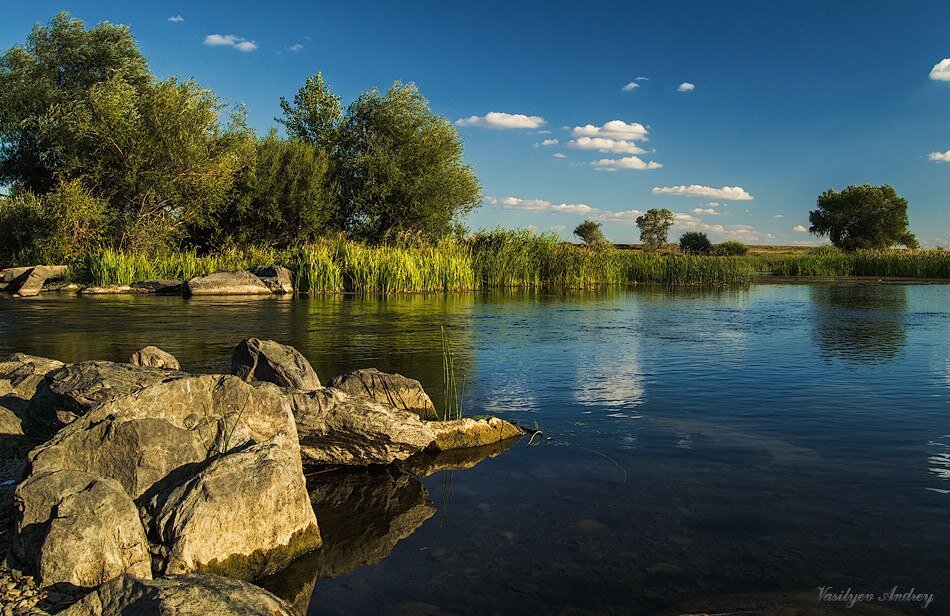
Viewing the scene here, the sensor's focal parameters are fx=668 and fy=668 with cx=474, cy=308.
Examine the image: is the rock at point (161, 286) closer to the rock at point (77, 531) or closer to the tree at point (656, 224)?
the rock at point (77, 531)

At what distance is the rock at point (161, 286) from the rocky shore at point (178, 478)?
2476 centimetres

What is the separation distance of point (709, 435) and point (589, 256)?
31.5 m

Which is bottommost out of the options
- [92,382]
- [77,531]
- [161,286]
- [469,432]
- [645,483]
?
[645,483]

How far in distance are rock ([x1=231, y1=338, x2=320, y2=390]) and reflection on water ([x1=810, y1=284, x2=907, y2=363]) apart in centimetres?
1017

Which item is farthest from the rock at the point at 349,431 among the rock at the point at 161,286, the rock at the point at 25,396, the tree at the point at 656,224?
the tree at the point at 656,224

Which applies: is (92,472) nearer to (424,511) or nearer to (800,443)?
(424,511)

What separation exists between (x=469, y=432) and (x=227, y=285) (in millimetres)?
25770

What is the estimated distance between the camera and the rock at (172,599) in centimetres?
326

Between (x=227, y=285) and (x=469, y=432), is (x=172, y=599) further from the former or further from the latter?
(x=227, y=285)

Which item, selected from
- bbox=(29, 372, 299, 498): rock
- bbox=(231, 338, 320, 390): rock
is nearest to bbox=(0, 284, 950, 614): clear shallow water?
bbox=(29, 372, 299, 498): rock

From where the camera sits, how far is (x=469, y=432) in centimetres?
721

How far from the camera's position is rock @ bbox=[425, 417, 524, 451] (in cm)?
706

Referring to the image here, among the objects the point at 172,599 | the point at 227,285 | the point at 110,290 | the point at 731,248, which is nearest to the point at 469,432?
the point at 172,599

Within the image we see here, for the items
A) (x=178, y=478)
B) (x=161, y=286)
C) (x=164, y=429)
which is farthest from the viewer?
(x=161, y=286)
